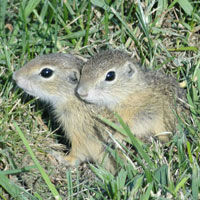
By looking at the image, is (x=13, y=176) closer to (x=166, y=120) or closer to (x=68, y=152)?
(x=68, y=152)


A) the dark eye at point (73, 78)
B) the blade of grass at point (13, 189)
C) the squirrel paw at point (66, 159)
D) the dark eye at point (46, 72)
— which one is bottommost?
the squirrel paw at point (66, 159)

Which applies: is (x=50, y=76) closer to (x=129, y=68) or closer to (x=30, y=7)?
(x=129, y=68)

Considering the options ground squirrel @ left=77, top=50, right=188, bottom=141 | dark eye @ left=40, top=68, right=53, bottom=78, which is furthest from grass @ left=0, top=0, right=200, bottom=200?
dark eye @ left=40, top=68, right=53, bottom=78

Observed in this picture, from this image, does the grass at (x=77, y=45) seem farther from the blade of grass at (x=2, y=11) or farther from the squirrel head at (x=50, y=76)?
the squirrel head at (x=50, y=76)

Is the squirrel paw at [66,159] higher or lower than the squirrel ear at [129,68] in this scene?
lower

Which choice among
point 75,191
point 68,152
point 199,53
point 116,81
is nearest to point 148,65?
point 199,53

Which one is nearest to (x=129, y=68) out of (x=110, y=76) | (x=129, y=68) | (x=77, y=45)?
(x=129, y=68)

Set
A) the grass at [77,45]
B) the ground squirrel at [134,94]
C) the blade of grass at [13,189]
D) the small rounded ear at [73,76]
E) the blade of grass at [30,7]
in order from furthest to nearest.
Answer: the blade of grass at [30,7]
the small rounded ear at [73,76]
the grass at [77,45]
the ground squirrel at [134,94]
the blade of grass at [13,189]

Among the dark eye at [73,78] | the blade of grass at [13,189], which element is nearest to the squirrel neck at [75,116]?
the dark eye at [73,78]
